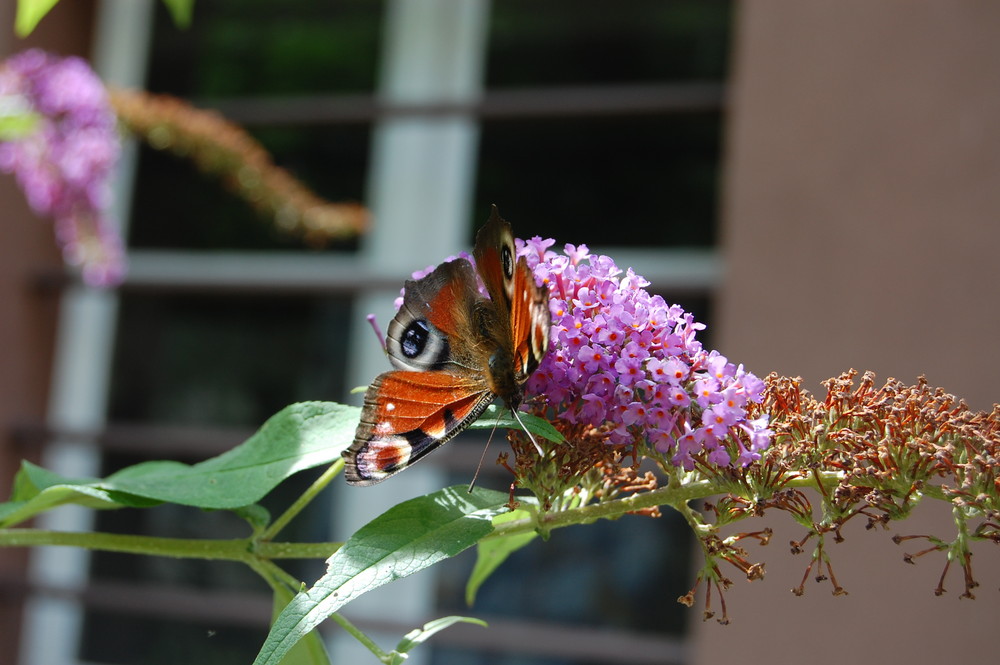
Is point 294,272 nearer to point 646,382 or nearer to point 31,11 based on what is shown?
point 31,11

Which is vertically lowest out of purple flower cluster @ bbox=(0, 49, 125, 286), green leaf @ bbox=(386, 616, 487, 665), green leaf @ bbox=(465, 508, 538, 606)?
green leaf @ bbox=(386, 616, 487, 665)

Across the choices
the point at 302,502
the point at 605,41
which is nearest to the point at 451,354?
the point at 302,502

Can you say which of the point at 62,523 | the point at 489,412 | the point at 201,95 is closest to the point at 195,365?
the point at 62,523

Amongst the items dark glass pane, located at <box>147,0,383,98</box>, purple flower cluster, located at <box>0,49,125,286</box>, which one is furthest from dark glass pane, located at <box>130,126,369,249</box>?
purple flower cluster, located at <box>0,49,125,286</box>

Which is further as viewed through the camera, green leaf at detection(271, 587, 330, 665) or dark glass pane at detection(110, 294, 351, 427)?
dark glass pane at detection(110, 294, 351, 427)

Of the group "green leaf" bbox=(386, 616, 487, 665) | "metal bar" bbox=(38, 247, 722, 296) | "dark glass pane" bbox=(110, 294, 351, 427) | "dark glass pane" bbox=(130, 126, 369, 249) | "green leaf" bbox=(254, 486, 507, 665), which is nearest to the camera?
"green leaf" bbox=(254, 486, 507, 665)

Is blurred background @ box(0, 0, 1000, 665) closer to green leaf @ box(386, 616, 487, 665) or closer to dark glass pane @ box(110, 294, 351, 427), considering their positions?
dark glass pane @ box(110, 294, 351, 427)

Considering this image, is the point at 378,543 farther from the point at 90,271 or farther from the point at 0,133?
the point at 90,271
